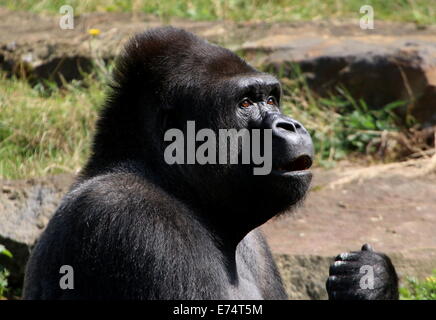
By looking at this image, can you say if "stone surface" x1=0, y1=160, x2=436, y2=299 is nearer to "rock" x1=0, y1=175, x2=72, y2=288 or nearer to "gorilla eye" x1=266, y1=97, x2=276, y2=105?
"rock" x1=0, y1=175, x2=72, y2=288

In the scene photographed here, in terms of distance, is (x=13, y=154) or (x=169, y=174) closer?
(x=169, y=174)

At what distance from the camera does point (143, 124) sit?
479 centimetres

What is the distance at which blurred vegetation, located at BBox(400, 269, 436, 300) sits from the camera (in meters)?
6.26

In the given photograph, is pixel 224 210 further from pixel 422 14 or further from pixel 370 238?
pixel 422 14

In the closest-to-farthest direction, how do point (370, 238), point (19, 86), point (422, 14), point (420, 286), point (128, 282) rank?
point (128, 282), point (420, 286), point (370, 238), point (19, 86), point (422, 14)

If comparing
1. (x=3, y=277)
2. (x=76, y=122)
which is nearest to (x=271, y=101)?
(x=3, y=277)

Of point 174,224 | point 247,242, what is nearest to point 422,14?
point 247,242

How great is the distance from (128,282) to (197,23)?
7.74m

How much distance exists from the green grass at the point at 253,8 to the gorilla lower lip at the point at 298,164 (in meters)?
7.52

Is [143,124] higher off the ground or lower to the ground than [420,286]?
higher

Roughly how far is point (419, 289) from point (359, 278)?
148 cm

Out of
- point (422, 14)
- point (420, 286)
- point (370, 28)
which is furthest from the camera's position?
point (422, 14)

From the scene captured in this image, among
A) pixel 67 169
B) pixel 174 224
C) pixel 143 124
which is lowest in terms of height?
pixel 174 224

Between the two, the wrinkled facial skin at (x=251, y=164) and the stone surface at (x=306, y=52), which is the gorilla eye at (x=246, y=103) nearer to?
the wrinkled facial skin at (x=251, y=164)
